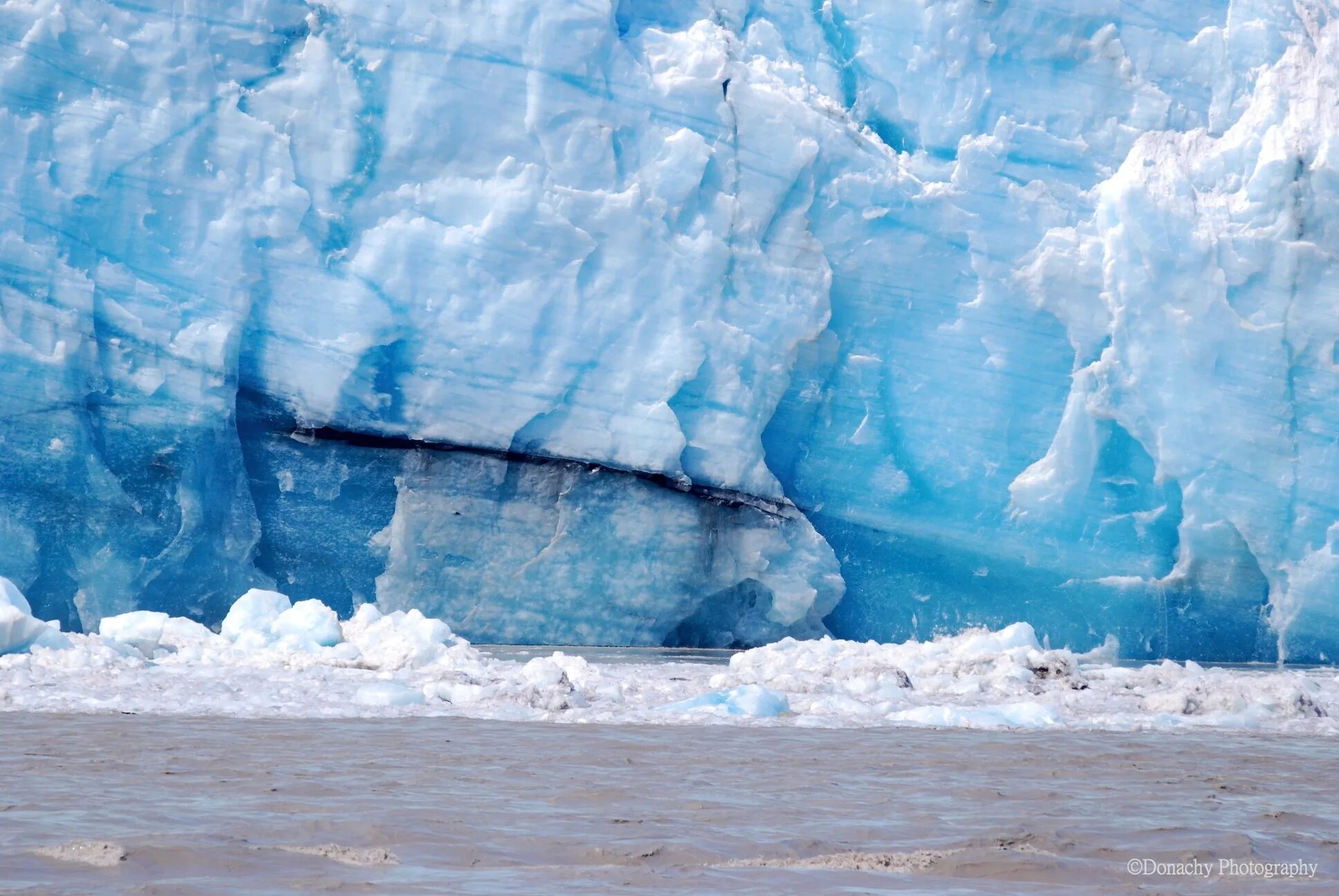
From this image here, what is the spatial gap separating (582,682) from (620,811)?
9.63 ft

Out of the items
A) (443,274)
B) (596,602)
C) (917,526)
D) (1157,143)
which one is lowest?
(596,602)

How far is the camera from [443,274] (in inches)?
366

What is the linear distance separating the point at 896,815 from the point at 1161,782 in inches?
40.3

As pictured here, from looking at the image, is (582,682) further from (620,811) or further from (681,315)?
(681,315)

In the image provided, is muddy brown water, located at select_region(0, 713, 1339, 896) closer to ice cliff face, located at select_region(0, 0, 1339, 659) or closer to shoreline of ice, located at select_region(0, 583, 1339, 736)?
shoreline of ice, located at select_region(0, 583, 1339, 736)

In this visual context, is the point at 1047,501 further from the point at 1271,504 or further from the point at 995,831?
the point at 995,831

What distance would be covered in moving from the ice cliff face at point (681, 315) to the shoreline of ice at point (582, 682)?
1917mm

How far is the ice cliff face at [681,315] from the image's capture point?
28.9 ft

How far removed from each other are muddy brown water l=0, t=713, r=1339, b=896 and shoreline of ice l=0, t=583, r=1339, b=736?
1.84ft

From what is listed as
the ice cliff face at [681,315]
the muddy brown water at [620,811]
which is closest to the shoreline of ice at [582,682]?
the muddy brown water at [620,811]

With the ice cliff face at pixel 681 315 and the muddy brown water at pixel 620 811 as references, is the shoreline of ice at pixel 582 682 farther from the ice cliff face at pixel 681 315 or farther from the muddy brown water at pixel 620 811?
the ice cliff face at pixel 681 315

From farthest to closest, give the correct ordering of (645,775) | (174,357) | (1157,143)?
(1157,143)
(174,357)
(645,775)

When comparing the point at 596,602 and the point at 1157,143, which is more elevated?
the point at 1157,143

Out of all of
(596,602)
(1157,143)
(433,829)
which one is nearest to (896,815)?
(433,829)
